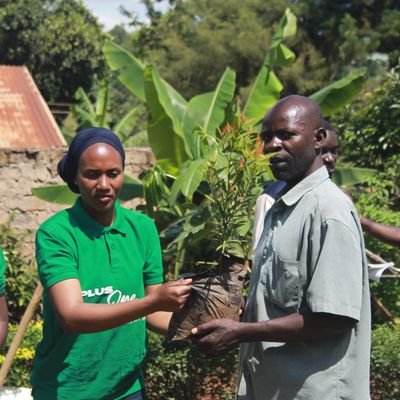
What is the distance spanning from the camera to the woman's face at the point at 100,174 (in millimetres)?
2598

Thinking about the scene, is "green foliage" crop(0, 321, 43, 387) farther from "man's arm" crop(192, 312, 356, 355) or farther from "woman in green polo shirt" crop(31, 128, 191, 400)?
"man's arm" crop(192, 312, 356, 355)

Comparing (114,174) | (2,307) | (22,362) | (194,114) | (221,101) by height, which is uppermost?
(114,174)

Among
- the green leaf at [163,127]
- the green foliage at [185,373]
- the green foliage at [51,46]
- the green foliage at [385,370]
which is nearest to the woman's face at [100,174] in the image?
the green foliage at [185,373]

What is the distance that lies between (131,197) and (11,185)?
1212 mm

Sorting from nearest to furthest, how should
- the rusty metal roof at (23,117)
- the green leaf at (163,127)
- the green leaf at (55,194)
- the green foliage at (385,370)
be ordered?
the green foliage at (385,370)
the green leaf at (163,127)
the green leaf at (55,194)
the rusty metal roof at (23,117)

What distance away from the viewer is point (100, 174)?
2602mm

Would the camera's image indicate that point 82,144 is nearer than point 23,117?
Yes

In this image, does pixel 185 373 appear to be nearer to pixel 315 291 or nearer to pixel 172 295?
pixel 172 295

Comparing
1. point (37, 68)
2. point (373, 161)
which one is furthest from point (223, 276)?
point (37, 68)

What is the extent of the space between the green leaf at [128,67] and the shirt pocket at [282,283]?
5.18m

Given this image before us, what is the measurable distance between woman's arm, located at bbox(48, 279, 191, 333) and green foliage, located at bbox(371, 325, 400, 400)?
7.92 ft

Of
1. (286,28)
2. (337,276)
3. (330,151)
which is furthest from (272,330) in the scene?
(286,28)

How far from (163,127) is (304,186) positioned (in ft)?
14.4

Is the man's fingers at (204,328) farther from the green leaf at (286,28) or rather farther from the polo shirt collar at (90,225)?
the green leaf at (286,28)
